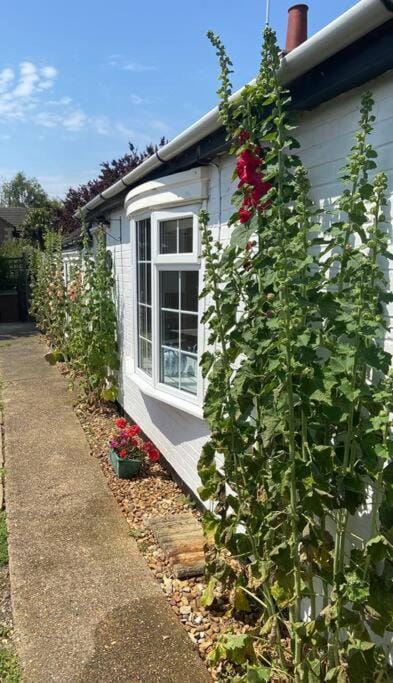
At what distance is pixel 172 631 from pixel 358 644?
134cm

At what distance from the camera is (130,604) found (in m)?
3.08

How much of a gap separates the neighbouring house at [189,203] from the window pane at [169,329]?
0.03 feet

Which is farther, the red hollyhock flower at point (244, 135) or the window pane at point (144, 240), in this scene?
the window pane at point (144, 240)

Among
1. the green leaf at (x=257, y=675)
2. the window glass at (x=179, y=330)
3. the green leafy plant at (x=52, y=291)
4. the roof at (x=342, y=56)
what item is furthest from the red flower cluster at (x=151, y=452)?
the green leafy plant at (x=52, y=291)

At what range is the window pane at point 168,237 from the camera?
4.34 meters

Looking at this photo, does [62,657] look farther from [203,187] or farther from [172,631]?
[203,187]

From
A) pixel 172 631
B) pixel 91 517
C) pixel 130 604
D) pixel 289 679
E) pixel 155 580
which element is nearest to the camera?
pixel 289 679

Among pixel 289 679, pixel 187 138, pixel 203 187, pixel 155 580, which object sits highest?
pixel 187 138

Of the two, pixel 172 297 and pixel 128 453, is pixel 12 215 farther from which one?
pixel 172 297

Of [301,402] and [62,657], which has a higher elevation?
[301,402]

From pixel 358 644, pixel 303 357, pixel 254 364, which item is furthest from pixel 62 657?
pixel 303 357

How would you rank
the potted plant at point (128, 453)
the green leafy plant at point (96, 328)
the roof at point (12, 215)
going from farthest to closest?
the roof at point (12, 215)
the green leafy plant at point (96, 328)
the potted plant at point (128, 453)

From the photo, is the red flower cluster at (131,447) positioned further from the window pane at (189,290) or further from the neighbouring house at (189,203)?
the window pane at (189,290)

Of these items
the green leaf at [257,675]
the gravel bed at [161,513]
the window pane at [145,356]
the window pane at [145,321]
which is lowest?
the gravel bed at [161,513]
